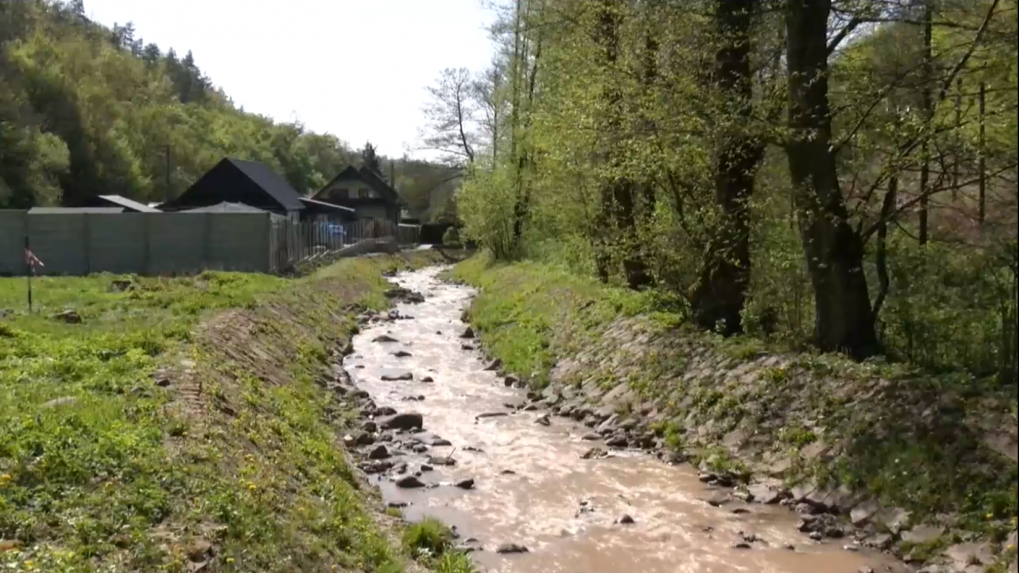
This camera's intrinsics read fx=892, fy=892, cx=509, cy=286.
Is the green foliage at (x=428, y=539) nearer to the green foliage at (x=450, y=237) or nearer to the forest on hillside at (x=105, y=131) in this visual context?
the forest on hillside at (x=105, y=131)

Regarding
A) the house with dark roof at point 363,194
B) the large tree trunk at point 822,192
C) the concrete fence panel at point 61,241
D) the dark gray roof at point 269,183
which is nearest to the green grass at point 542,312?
the large tree trunk at point 822,192

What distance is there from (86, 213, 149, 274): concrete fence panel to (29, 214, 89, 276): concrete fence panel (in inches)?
10.6

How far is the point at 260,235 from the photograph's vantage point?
33.4 metres

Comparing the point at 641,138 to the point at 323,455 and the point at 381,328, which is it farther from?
the point at 381,328

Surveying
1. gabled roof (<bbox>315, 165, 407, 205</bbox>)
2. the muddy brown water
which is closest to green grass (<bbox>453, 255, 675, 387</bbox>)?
the muddy brown water

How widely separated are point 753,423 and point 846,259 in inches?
105

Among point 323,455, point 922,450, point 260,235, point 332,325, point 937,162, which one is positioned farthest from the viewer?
point 260,235

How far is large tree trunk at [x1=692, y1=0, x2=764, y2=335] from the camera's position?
45.5 ft

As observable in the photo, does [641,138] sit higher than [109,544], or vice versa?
[641,138]

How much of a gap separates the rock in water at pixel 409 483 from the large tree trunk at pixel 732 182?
6.56m

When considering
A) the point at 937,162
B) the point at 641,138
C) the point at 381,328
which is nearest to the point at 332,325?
the point at 381,328

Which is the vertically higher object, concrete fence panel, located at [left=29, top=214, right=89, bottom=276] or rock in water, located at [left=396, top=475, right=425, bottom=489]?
concrete fence panel, located at [left=29, top=214, right=89, bottom=276]

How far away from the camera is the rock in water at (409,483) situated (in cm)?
1198

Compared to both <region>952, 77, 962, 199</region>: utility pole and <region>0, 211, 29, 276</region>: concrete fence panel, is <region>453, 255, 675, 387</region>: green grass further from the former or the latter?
<region>0, 211, 29, 276</region>: concrete fence panel
